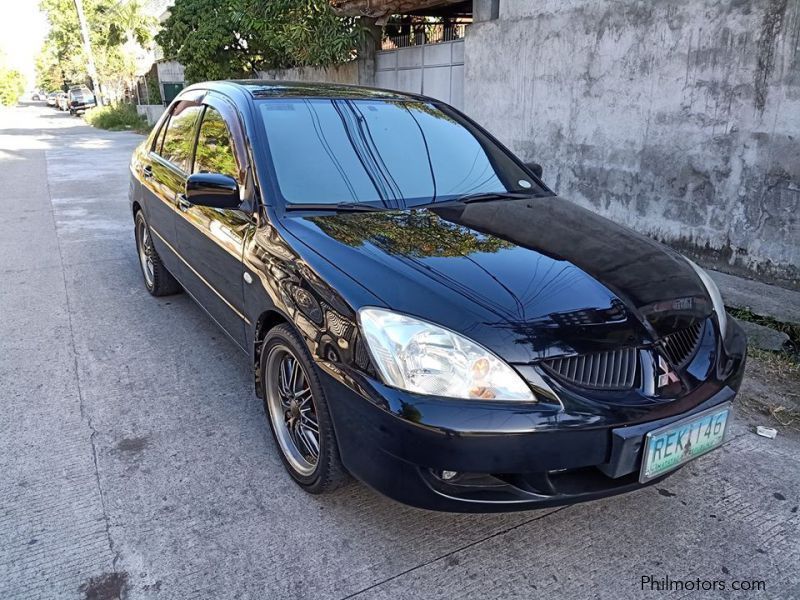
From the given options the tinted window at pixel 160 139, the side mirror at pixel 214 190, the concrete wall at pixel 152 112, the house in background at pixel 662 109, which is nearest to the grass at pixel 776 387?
the house in background at pixel 662 109

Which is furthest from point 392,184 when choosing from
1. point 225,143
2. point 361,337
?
point 361,337

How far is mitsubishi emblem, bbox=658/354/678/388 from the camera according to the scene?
2104mm

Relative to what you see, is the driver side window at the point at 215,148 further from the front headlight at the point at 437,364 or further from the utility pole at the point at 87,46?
the utility pole at the point at 87,46

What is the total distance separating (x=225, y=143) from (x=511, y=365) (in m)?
2.10

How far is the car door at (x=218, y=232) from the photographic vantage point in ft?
9.90

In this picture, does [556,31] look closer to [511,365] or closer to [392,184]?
[392,184]

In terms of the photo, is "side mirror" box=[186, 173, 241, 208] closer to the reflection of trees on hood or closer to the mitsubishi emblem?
the reflection of trees on hood

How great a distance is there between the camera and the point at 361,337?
2100mm

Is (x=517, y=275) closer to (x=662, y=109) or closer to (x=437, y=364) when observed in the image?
(x=437, y=364)

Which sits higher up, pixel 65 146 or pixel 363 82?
pixel 363 82

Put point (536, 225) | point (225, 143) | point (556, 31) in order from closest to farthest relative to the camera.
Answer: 1. point (536, 225)
2. point (225, 143)
3. point (556, 31)

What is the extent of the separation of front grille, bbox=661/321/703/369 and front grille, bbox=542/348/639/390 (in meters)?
0.19

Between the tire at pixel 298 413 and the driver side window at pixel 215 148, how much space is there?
0.94 meters

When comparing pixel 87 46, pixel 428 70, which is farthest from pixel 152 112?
pixel 428 70
